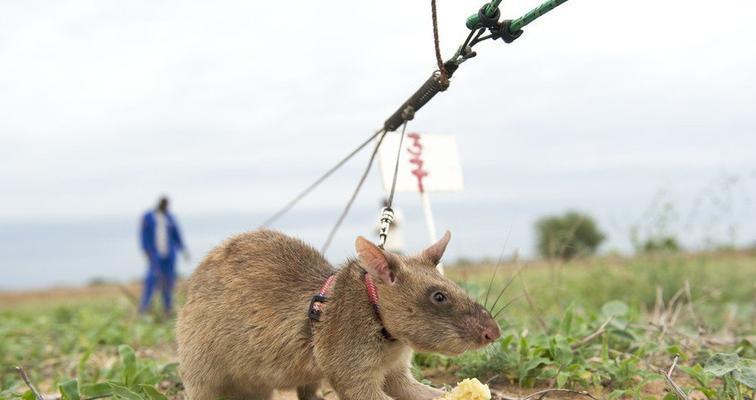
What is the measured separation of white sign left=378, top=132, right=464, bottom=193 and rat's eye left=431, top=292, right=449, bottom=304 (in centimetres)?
158

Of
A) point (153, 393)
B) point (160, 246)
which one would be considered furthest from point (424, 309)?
point (160, 246)

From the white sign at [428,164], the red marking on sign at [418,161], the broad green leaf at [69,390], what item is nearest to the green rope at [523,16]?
the white sign at [428,164]

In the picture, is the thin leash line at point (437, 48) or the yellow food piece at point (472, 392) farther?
the thin leash line at point (437, 48)

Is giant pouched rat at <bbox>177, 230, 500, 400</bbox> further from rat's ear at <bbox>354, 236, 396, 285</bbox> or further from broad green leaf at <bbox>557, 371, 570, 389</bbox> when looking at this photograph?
broad green leaf at <bbox>557, 371, 570, 389</bbox>

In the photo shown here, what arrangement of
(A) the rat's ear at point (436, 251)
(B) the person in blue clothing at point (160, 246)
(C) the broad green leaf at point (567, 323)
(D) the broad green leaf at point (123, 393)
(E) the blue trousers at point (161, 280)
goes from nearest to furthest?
(A) the rat's ear at point (436, 251) < (D) the broad green leaf at point (123, 393) < (C) the broad green leaf at point (567, 323) < (E) the blue trousers at point (161, 280) < (B) the person in blue clothing at point (160, 246)

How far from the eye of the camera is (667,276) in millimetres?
8789

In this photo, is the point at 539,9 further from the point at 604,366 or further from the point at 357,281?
the point at 604,366

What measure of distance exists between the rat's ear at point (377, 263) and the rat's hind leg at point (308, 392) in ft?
3.09

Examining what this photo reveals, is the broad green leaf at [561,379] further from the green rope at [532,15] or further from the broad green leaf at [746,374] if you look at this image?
the green rope at [532,15]

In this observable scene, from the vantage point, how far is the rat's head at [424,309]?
2.66 meters

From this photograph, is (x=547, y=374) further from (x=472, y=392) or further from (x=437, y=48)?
(x=437, y=48)

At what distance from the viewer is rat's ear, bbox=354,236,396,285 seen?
271 centimetres

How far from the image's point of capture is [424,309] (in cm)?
271

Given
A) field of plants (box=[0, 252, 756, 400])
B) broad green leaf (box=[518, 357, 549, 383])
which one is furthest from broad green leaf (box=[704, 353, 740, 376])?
broad green leaf (box=[518, 357, 549, 383])
